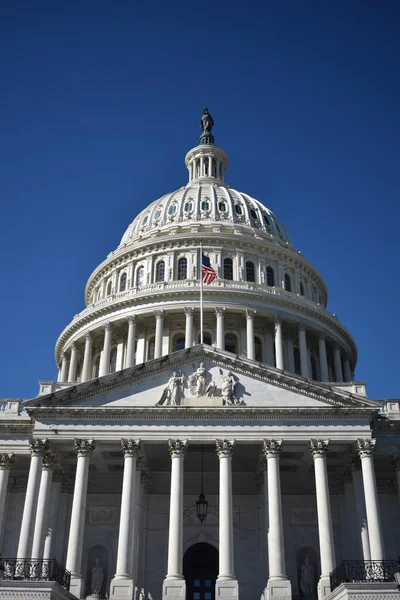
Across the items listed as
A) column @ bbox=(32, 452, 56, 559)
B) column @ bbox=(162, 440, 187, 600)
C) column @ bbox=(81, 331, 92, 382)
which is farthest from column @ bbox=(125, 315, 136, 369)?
column @ bbox=(162, 440, 187, 600)

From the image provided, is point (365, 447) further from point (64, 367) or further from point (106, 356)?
point (64, 367)

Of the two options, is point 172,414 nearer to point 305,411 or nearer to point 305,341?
point 305,411

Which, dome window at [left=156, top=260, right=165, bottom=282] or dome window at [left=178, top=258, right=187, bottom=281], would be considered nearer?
dome window at [left=178, top=258, right=187, bottom=281]

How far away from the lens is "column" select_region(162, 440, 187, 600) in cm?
3525

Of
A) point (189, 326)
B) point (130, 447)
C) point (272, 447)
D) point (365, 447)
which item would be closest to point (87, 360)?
point (189, 326)

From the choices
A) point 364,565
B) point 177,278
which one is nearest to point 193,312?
point 177,278

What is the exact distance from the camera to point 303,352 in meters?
62.1

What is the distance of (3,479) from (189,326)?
22250mm

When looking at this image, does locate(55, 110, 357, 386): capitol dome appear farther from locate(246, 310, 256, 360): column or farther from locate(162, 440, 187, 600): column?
locate(162, 440, 187, 600): column

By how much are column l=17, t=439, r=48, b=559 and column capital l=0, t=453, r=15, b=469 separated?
4118 millimetres

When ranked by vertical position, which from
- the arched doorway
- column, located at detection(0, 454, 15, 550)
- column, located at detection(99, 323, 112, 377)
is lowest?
the arched doorway

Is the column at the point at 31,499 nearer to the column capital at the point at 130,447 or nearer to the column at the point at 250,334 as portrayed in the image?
the column capital at the point at 130,447

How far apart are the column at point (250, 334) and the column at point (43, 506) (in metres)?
22.9

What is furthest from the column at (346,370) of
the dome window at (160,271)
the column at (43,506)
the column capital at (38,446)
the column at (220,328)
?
the column capital at (38,446)
